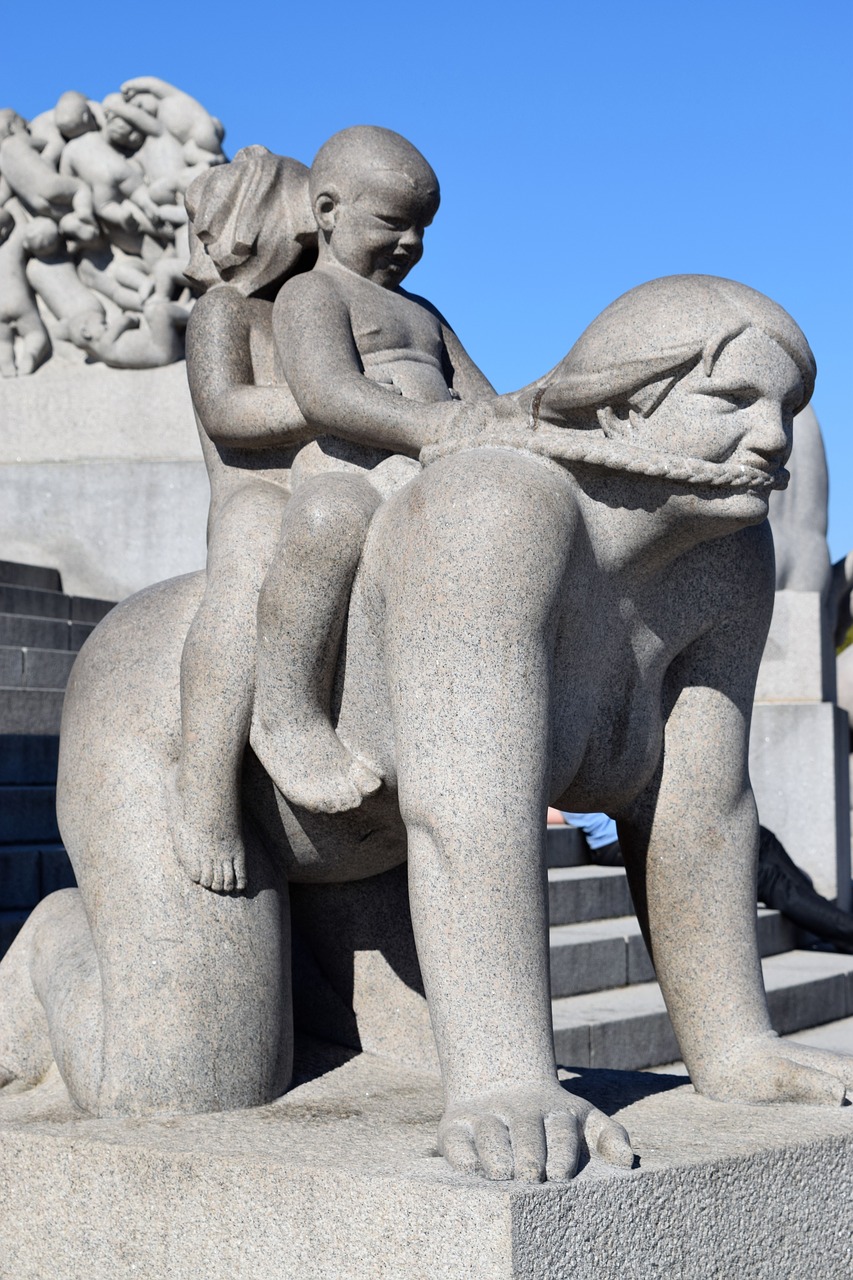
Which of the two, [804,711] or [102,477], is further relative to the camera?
[102,477]

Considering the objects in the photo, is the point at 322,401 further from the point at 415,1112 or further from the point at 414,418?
the point at 415,1112

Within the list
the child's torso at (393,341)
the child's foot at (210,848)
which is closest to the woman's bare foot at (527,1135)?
the child's foot at (210,848)

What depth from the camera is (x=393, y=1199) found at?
8.12ft

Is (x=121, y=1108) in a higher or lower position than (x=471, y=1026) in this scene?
lower

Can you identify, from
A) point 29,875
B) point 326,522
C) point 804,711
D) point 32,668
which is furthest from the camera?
point 804,711

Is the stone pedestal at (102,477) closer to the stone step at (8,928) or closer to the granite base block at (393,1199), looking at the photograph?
the stone step at (8,928)

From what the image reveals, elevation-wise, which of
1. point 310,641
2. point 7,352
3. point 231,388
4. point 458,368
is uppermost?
point 7,352

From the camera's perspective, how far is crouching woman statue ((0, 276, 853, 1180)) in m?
2.67

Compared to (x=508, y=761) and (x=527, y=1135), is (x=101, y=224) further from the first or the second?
(x=527, y=1135)

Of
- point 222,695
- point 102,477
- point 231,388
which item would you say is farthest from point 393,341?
point 102,477

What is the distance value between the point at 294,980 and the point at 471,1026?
1.01m

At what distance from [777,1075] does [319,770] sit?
1.01m

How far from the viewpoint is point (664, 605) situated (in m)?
2.97

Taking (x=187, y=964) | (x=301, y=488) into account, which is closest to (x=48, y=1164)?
(x=187, y=964)
